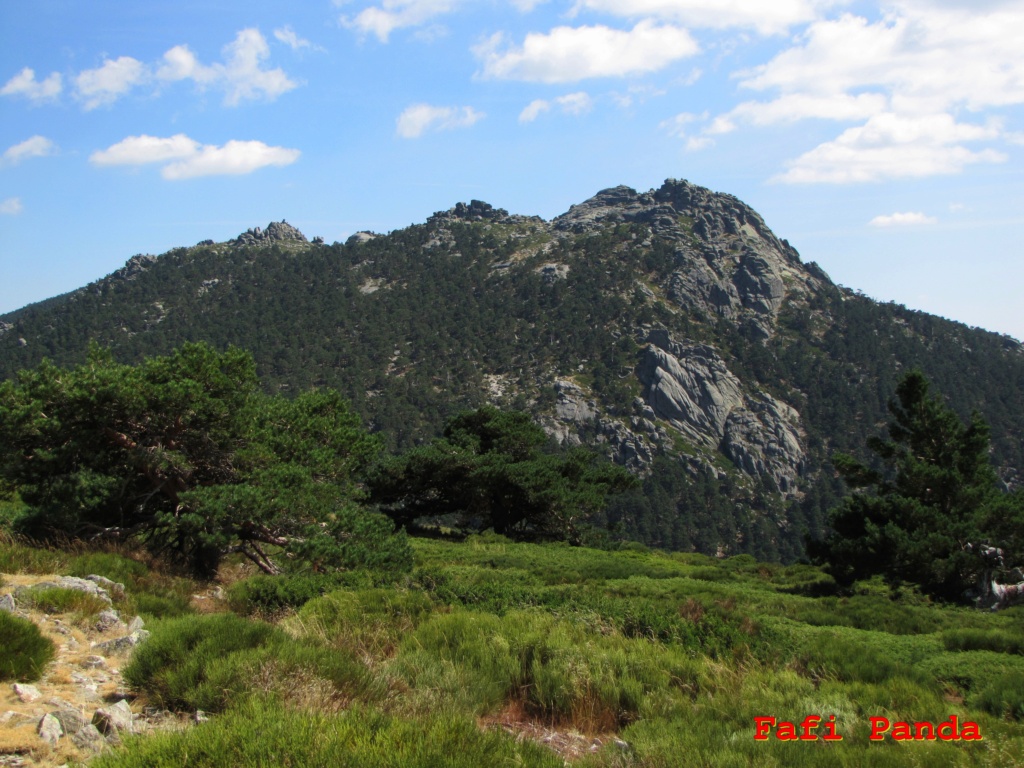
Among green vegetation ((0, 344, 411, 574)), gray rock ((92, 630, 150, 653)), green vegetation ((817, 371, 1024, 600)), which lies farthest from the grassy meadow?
green vegetation ((817, 371, 1024, 600))

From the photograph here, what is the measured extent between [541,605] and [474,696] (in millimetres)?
3633

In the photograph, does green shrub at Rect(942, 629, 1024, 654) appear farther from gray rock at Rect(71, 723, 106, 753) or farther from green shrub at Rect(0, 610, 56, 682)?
green shrub at Rect(0, 610, 56, 682)

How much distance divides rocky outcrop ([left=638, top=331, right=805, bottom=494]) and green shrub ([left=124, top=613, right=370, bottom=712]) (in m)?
99.4

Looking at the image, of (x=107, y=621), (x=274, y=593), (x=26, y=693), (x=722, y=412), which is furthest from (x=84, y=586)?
(x=722, y=412)

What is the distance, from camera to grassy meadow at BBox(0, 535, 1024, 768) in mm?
3619

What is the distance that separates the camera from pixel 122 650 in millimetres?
5500

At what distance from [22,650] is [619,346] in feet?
354

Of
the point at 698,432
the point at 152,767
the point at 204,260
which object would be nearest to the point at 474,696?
the point at 152,767

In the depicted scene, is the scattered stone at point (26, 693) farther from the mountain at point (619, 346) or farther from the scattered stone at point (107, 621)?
the mountain at point (619, 346)

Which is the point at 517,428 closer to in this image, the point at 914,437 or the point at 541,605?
the point at 914,437

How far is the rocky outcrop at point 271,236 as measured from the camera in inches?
6314

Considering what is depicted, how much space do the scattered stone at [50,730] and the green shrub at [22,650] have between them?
0.97 m

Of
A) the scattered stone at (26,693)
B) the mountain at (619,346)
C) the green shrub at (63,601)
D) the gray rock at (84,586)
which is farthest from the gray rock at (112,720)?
the mountain at (619,346)

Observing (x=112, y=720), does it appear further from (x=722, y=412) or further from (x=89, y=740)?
(x=722, y=412)
